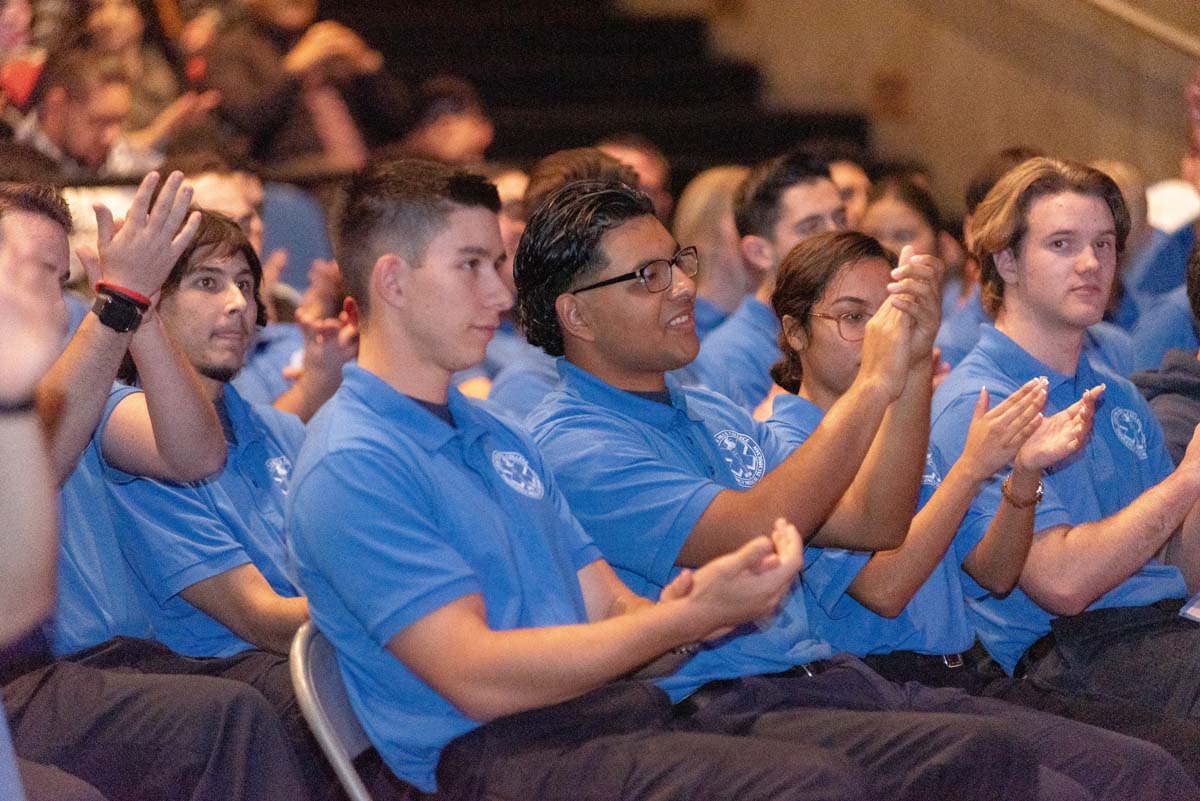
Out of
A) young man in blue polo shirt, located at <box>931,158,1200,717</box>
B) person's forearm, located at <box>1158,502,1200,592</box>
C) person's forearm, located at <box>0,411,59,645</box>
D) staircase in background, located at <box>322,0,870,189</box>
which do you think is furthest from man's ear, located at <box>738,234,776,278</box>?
person's forearm, located at <box>0,411,59,645</box>

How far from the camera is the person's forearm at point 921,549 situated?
249 cm

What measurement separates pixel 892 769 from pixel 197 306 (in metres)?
1.57

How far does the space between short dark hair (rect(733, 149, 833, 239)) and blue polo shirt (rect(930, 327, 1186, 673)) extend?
1191 mm

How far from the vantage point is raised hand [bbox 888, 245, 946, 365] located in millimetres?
2340

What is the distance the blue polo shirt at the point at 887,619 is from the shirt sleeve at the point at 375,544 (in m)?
0.81

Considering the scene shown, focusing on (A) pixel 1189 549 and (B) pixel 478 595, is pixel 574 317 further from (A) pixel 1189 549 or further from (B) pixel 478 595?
(A) pixel 1189 549

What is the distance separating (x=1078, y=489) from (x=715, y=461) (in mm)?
774

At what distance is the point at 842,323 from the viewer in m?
2.80

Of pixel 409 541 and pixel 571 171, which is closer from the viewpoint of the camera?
pixel 409 541

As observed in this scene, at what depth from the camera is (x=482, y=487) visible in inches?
84.7

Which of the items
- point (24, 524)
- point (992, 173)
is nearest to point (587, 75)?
point (992, 173)

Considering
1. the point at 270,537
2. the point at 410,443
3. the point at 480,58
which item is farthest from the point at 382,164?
the point at 480,58

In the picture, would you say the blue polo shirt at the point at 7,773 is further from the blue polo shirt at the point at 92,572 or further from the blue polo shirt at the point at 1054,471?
the blue polo shirt at the point at 1054,471

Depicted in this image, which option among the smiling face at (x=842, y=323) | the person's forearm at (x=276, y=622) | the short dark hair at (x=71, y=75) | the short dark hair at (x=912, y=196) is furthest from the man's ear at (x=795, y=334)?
the short dark hair at (x=71, y=75)
